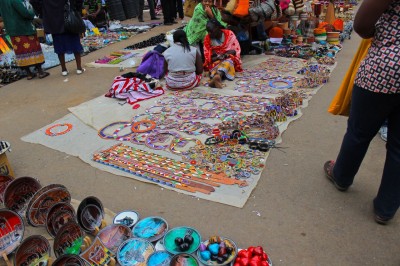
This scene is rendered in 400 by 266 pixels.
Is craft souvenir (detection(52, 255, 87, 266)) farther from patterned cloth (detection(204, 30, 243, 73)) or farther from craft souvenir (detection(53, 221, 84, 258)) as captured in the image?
patterned cloth (detection(204, 30, 243, 73))

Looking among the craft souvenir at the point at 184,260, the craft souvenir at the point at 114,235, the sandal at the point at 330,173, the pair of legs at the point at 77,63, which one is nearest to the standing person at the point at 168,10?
the pair of legs at the point at 77,63

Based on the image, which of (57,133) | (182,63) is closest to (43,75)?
(57,133)

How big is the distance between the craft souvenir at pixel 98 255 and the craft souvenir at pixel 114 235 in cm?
8

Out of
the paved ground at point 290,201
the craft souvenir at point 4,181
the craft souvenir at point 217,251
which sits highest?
the craft souvenir at point 4,181

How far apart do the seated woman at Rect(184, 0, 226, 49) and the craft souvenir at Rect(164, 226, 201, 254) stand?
434cm

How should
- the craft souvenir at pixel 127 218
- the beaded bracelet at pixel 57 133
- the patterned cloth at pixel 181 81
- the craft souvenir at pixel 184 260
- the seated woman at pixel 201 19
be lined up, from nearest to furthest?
1. the craft souvenir at pixel 184 260
2. the craft souvenir at pixel 127 218
3. the beaded bracelet at pixel 57 133
4. the patterned cloth at pixel 181 81
5. the seated woman at pixel 201 19

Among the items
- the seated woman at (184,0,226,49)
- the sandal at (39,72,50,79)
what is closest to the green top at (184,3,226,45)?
the seated woman at (184,0,226,49)

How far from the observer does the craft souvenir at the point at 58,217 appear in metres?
2.24

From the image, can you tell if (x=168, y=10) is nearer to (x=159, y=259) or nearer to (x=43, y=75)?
(x=43, y=75)

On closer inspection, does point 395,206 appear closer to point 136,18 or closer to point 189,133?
point 189,133

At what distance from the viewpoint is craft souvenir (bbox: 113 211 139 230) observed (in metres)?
2.34

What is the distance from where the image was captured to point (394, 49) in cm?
182

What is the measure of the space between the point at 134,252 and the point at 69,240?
0.44 metres

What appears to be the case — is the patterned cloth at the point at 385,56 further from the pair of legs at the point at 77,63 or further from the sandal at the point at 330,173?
the pair of legs at the point at 77,63
